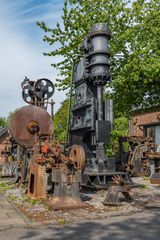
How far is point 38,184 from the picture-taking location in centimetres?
887

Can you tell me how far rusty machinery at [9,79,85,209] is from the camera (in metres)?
7.73

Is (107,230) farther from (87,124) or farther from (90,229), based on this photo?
(87,124)

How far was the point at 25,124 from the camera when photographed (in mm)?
11422

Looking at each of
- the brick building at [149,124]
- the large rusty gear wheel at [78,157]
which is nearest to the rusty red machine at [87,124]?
the large rusty gear wheel at [78,157]

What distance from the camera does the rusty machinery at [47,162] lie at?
304 inches

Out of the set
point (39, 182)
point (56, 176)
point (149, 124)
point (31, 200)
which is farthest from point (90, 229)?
point (149, 124)

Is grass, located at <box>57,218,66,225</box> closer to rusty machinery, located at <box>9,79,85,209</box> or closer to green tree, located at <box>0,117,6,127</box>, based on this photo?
rusty machinery, located at <box>9,79,85,209</box>

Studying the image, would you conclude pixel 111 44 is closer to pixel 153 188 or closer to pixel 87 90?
pixel 87 90

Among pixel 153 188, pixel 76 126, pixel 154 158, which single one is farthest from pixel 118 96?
pixel 153 188

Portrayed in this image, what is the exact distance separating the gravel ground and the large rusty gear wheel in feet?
2.86

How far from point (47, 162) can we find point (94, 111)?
121 inches

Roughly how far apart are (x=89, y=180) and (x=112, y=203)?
2849 mm

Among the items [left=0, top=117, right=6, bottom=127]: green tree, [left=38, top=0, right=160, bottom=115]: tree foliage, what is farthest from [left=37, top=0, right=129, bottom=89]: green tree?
[left=0, top=117, right=6, bottom=127]: green tree

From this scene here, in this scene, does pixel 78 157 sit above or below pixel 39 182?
above
